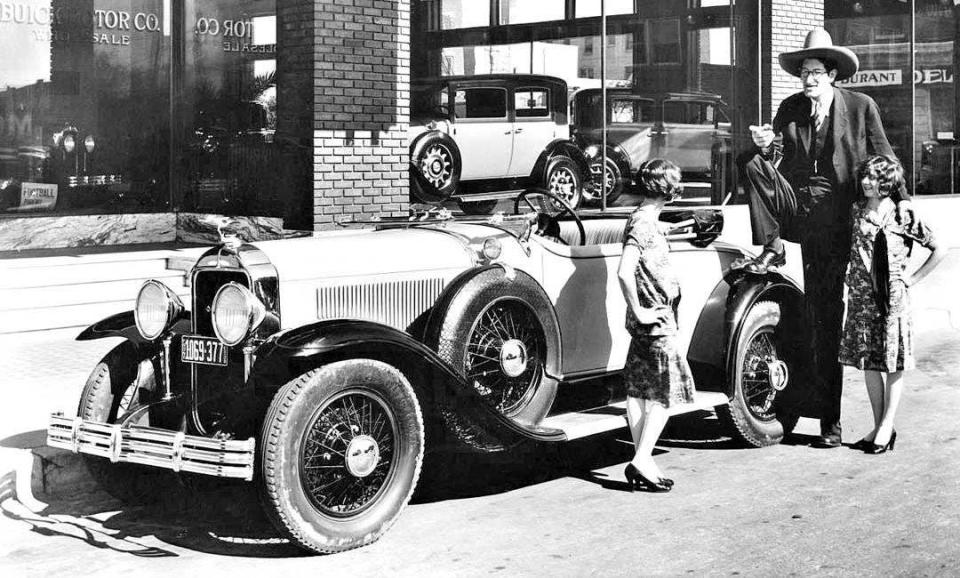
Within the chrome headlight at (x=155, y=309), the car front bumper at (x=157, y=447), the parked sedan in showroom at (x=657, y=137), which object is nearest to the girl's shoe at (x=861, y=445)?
the car front bumper at (x=157, y=447)

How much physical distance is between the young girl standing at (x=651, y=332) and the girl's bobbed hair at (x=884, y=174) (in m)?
1.33

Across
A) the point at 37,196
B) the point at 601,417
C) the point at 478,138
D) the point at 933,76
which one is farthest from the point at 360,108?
the point at 933,76

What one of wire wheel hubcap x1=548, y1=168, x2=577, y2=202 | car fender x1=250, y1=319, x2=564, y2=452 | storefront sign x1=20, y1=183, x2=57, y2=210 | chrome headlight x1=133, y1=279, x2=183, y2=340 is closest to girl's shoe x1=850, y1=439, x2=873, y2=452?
car fender x1=250, y1=319, x2=564, y2=452

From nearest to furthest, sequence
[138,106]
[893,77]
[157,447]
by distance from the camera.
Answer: [157,447] < [138,106] < [893,77]

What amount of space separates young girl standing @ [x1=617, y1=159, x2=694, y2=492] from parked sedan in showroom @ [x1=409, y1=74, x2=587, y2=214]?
5852 millimetres

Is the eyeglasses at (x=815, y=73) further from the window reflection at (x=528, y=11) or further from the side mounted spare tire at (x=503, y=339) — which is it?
the window reflection at (x=528, y=11)

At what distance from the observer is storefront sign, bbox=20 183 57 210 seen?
12.3m

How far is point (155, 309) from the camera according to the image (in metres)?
5.46

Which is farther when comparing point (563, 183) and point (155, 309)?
point (563, 183)

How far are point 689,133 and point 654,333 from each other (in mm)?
9410

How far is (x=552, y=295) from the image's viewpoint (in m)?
6.25

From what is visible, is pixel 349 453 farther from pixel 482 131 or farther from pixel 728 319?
pixel 482 131

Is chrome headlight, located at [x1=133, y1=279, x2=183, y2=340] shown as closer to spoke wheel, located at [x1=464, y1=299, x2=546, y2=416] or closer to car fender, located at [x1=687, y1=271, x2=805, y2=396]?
spoke wheel, located at [x1=464, y1=299, x2=546, y2=416]

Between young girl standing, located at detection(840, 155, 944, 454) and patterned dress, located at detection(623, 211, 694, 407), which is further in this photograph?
young girl standing, located at detection(840, 155, 944, 454)
